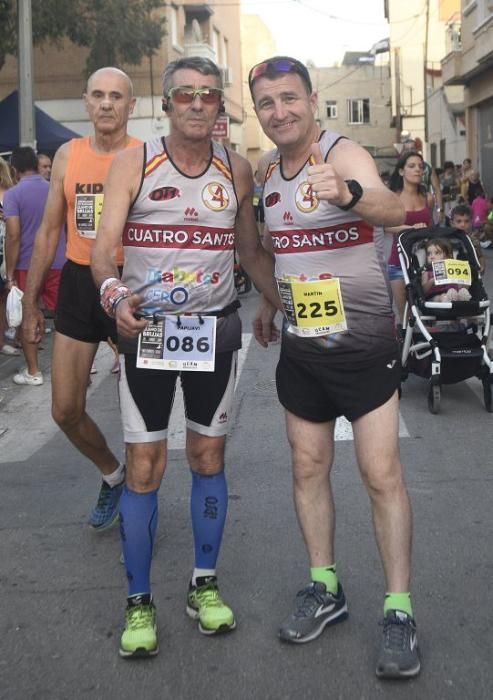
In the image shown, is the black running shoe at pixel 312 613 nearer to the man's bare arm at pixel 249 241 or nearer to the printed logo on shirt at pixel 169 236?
the man's bare arm at pixel 249 241

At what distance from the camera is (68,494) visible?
18.5 feet

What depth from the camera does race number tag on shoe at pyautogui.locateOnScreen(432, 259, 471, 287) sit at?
7766 mm

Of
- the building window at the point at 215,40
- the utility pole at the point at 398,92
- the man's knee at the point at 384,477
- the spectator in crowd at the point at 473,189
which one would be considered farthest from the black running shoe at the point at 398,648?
the utility pole at the point at 398,92

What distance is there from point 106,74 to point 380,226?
191 centimetres

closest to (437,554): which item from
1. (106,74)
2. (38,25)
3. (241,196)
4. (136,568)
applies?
(136,568)

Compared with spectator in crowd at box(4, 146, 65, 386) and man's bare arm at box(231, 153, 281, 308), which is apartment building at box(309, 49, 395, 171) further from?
man's bare arm at box(231, 153, 281, 308)

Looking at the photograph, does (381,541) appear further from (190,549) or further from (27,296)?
(27,296)

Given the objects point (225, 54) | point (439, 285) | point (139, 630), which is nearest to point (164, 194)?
point (139, 630)

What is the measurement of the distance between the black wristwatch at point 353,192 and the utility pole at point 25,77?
1231cm

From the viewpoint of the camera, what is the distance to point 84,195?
453cm

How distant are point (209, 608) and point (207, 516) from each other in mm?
341

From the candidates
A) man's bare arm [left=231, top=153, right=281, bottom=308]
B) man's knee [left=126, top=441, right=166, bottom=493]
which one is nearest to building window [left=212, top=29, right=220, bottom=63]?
man's bare arm [left=231, top=153, right=281, bottom=308]

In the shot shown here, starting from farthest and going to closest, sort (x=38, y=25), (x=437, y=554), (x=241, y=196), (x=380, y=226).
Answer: (x=38, y=25) → (x=437, y=554) → (x=241, y=196) → (x=380, y=226)

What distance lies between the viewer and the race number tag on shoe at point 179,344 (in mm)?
3590
